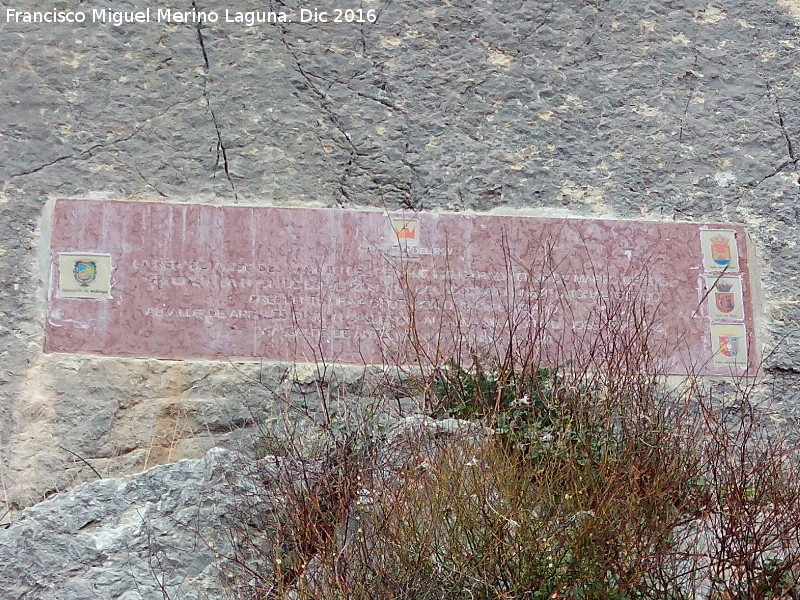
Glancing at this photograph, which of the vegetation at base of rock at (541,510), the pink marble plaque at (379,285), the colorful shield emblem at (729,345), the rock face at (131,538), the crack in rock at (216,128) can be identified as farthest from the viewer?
the crack in rock at (216,128)

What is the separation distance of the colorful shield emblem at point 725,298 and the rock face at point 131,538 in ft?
7.25

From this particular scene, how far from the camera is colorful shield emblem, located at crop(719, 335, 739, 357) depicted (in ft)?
16.2

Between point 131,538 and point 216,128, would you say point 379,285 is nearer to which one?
point 216,128

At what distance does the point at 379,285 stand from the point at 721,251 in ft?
4.95

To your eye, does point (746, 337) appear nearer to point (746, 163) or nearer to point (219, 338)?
point (746, 163)

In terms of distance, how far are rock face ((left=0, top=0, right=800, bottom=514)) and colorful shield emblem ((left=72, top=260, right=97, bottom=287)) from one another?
153 millimetres

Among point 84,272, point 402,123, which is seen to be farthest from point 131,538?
point 402,123

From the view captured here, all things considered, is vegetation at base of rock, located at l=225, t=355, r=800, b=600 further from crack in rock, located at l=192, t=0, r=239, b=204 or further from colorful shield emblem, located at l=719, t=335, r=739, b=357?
crack in rock, located at l=192, t=0, r=239, b=204

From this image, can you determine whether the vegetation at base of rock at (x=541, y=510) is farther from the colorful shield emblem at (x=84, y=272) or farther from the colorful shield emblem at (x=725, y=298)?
the colorful shield emblem at (x=84, y=272)

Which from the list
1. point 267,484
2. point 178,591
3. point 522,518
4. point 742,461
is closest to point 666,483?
point 742,461

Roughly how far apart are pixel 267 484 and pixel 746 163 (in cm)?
278

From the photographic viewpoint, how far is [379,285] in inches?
194

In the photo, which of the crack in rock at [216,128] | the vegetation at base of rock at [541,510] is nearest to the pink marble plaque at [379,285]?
the crack in rock at [216,128]

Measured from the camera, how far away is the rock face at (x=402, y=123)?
4961mm
